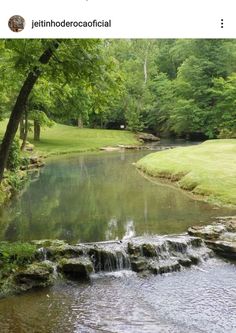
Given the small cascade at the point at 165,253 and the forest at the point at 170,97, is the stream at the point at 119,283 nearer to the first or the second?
the small cascade at the point at 165,253

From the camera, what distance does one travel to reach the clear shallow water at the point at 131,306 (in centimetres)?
913

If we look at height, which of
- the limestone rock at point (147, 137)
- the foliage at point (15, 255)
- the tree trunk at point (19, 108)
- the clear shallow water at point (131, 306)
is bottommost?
the clear shallow water at point (131, 306)

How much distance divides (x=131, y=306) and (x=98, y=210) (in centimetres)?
991

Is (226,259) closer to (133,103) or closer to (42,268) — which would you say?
(42,268)

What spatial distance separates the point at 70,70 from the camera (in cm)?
1002

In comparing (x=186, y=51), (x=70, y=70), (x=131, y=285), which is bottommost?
(x=131, y=285)

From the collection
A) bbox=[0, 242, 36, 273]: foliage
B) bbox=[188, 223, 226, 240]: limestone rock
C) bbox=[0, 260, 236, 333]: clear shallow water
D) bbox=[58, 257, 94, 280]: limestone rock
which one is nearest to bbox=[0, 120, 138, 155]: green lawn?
bbox=[188, 223, 226, 240]: limestone rock

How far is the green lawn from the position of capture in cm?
5095

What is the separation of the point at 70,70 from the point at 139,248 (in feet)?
20.4

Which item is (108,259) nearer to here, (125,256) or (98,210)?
(125,256)

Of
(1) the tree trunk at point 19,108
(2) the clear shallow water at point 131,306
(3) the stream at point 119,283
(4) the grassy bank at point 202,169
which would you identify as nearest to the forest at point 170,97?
(4) the grassy bank at point 202,169

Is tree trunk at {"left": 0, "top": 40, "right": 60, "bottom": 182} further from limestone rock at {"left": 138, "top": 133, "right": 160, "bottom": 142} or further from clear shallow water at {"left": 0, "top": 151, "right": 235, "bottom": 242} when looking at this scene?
limestone rock at {"left": 138, "top": 133, "right": 160, "bottom": 142}

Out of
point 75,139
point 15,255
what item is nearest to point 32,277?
point 15,255
